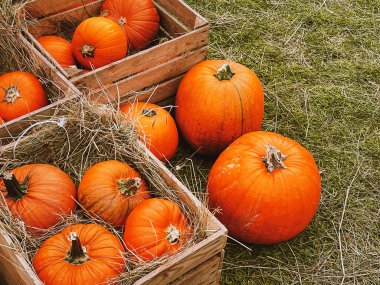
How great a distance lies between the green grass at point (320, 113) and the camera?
11.2 ft

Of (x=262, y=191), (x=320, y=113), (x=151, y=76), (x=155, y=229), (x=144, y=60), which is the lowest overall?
(x=320, y=113)

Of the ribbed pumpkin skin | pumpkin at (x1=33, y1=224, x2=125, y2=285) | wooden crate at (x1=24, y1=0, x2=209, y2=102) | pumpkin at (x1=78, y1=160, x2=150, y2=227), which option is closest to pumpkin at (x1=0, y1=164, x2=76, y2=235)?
pumpkin at (x1=78, y1=160, x2=150, y2=227)

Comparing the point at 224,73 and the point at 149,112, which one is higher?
the point at 224,73

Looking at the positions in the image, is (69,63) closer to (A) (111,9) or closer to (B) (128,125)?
(A) (111,9)

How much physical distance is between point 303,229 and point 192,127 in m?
1.01

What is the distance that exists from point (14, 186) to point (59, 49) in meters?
1.52

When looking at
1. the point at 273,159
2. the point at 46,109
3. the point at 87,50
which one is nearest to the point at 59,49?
the point at 87,50

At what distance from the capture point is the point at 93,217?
9.57 feet

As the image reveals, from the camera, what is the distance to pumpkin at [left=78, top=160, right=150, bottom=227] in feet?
9.45

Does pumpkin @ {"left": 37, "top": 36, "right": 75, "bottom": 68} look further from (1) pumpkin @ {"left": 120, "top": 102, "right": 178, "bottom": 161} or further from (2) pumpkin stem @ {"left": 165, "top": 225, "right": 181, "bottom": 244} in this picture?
(2) pumpkin stem @ {"left": 165, "top": 225, "right": 181, "bottom": 244}

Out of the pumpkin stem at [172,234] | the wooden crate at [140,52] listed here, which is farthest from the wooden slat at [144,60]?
the pumpkin stem at [172,234]

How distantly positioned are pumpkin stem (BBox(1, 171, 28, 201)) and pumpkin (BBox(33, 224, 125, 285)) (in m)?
0.32

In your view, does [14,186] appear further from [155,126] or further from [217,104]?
[217,104]

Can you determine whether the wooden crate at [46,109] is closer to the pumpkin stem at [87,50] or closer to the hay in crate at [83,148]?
the hay in crate at [83,148]
